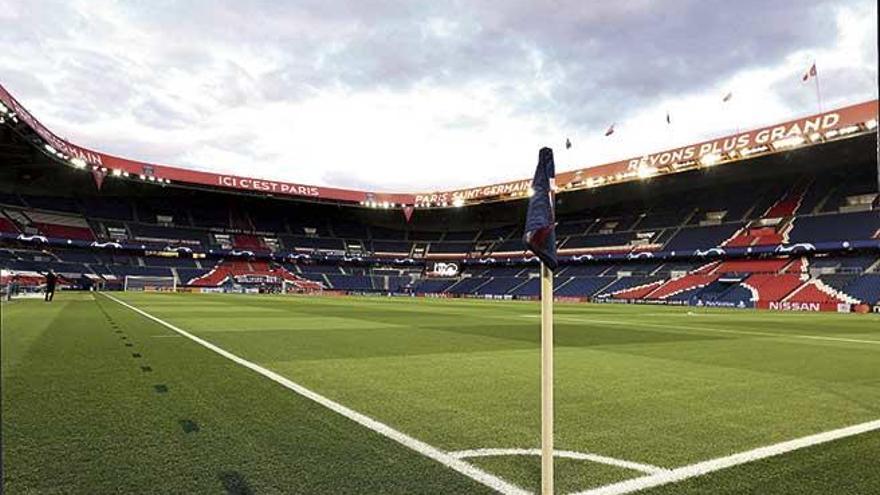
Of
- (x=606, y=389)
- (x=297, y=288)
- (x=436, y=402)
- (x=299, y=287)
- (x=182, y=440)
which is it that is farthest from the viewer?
(x=299, y=287)

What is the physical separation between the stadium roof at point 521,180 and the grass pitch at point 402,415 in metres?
13.4

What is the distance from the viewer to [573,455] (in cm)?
415

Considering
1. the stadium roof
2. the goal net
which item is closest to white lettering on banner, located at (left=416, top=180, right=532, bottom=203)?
the stadium roof

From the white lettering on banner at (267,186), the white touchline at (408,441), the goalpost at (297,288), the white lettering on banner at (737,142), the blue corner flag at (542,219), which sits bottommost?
the white touchline at (408,441)

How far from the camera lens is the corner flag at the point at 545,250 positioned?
305cm

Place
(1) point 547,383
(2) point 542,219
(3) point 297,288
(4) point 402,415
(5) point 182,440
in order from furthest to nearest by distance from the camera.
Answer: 1. (3) point 297,288
2. (4) point 402,415
3. (5) point 182,440
4. (1) point 547,383
5. (2) point 542,219

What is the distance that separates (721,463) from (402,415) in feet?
9.36

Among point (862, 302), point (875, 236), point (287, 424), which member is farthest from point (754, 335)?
point (875, 236)

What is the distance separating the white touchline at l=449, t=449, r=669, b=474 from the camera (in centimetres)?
384

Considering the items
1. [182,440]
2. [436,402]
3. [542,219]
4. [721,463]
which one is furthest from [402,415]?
[542,219]

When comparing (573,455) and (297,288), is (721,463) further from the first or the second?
(297,288)

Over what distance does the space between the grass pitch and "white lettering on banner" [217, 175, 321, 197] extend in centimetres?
5190

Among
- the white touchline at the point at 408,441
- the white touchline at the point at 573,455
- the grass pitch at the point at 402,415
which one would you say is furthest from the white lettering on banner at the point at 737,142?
the white touchline at the point at 408,441

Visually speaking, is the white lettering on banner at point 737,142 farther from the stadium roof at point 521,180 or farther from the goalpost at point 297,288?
the goalpost at point 297,288
